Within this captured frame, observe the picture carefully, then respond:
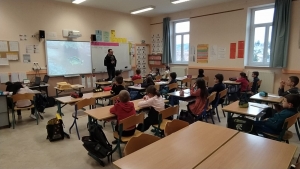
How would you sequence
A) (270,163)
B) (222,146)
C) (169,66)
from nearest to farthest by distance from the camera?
(270,163) < (222,146) < (169,66)

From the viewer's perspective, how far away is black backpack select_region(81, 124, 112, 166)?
8.64ft

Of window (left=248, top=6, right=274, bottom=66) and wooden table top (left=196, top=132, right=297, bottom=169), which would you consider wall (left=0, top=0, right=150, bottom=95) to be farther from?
wooden table top (left=196, top=132, right=297, bottom=169)

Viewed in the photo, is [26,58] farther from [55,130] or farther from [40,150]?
[40,150]

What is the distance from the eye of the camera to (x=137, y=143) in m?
1.80

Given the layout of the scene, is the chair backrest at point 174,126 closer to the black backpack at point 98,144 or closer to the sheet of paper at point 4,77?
the black backpack at point 98,144

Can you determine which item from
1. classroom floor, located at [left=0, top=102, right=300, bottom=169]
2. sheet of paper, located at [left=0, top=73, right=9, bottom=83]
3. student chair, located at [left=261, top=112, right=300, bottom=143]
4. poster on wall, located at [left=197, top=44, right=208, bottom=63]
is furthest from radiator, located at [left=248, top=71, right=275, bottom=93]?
sheet of paper, located at [left=0, top=73, right=9, bottom=83]

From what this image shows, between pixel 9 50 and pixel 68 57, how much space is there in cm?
171

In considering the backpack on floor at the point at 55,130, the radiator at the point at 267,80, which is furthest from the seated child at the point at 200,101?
the radiator at the point at 267,80

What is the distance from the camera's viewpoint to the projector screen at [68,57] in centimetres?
671

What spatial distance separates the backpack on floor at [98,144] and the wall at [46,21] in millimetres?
4832

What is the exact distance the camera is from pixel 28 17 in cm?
619

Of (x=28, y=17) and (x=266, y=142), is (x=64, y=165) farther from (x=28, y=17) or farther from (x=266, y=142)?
(x=28, y=17)

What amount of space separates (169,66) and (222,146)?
25.2ft

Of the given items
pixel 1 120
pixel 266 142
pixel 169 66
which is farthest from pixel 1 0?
pixel 266 142
